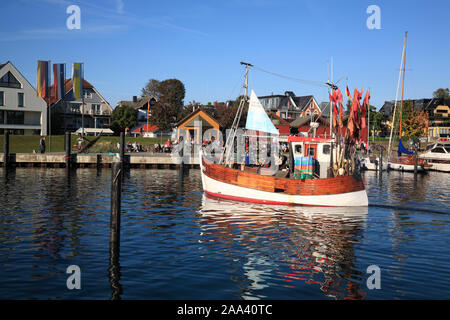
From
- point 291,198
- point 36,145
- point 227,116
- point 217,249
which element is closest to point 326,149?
point 291,198

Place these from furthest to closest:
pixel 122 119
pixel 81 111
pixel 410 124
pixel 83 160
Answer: pixel 122 119
pixel 81 111
pixel 410 124
pixel 83 160

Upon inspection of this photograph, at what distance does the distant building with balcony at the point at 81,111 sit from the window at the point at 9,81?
9.40m

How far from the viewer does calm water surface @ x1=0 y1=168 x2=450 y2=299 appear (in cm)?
1120

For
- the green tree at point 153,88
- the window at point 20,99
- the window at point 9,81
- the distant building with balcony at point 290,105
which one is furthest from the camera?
the green tree at point 153,88

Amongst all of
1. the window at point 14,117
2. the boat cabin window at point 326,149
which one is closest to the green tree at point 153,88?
the window at point 14,117

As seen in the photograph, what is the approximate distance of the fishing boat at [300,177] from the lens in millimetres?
23484

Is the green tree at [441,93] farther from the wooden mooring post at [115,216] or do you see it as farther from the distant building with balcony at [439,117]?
the wooden mooring post at [115,216]

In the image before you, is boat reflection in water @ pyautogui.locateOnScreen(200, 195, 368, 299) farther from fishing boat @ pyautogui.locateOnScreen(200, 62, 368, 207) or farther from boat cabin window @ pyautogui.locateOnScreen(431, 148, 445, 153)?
boat cabin window @ pyautogui.locateOnScreen(431, 148, 445, 153)

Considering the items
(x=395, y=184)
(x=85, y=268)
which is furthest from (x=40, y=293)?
(x=395, y=184)

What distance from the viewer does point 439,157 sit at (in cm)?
5656

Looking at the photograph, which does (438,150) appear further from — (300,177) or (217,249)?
(217,249)

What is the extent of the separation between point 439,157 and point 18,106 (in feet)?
219

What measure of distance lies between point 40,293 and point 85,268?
6.16 ft
